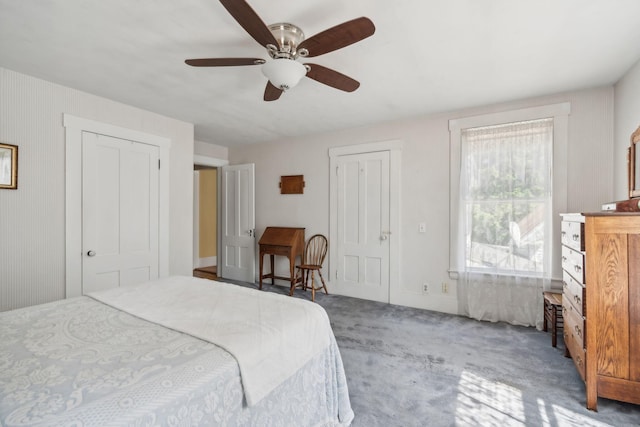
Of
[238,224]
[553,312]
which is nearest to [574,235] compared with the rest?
[553,312]

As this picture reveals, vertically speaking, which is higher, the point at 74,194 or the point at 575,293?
the point at 74,194

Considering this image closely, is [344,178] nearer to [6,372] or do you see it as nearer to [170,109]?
[170,109]

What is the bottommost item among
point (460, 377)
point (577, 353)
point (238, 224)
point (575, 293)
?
point (460, 377)

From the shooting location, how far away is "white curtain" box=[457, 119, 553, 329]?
120 inches

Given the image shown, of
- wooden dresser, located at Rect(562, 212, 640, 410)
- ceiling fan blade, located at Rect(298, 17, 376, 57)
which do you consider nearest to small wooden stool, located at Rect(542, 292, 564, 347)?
wooden dresser, located at Rect(562, 212, 640, 410)

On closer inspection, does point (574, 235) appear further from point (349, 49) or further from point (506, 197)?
point (349, 49)

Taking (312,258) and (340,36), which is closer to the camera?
(340,36)

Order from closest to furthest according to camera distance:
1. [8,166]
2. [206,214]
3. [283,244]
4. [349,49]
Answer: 1. [349,49]
2. [8,166]
3. [283,244]
4. [206,214]

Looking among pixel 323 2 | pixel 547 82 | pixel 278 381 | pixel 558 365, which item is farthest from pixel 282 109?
pixel 558 365

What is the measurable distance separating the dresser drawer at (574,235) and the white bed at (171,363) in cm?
174

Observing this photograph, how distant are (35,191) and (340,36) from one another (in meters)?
2.96

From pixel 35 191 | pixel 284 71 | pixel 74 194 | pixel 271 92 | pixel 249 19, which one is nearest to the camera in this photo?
pixel 249 19

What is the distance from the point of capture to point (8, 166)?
2.51 meters

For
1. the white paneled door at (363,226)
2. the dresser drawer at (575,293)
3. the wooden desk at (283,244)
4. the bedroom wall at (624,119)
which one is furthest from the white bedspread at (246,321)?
the bedroom wall at (624,119)
